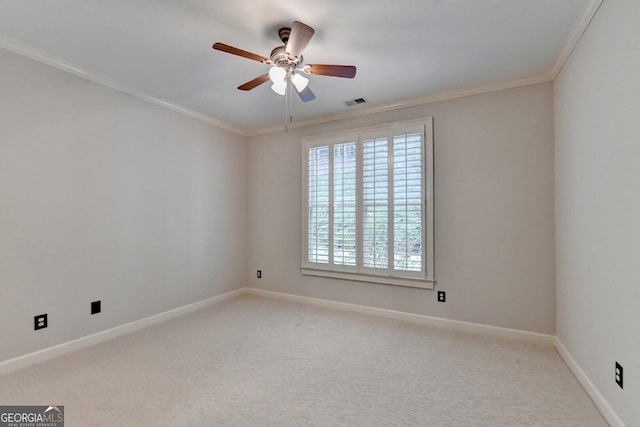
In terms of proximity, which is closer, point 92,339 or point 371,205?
point 92,339

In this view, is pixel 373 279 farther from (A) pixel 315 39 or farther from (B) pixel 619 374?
(A) pixel 315 39

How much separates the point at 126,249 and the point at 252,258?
184cm

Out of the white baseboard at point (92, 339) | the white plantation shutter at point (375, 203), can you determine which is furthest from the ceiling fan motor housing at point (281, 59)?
the white baseboard at point (92, 339)

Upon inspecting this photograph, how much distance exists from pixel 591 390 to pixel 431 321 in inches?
57.4

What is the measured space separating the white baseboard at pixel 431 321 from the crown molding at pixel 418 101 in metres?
2.45

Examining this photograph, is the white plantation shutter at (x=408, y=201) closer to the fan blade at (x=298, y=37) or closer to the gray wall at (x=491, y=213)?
the gray wall at (x=491, y=213)

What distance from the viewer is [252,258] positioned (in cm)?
461

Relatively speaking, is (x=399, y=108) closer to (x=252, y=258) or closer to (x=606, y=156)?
(x=606, y=156)

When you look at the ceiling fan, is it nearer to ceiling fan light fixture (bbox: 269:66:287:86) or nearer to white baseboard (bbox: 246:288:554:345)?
ceiling fan light fixture (bbox: 269:66:287:86)

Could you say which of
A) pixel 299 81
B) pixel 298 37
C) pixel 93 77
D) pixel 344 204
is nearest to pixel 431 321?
pixel 344 204

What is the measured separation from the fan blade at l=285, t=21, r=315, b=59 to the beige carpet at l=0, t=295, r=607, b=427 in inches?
93.7

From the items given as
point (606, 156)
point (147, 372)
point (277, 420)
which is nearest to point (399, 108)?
point (606, 156)

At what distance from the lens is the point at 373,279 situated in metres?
3.60

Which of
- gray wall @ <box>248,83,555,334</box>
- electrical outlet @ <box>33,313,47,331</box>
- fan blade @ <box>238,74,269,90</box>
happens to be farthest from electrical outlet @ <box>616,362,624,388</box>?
electrical outlet @ <box>33,313,47,331</box>
